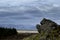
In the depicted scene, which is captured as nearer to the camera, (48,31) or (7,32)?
(48,31)

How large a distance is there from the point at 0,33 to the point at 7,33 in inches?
66.6

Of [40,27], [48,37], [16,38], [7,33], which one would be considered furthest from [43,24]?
[7,33]

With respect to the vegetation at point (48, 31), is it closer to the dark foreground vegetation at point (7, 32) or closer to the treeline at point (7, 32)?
the dark foreground vegetation at point (7, 32)

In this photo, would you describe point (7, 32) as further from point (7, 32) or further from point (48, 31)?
point (48, 31)

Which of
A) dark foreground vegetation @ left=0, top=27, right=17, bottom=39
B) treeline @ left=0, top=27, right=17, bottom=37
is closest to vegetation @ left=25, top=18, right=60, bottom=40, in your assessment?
dark foreground vegetation @ left=0, top=27, right=17, bottom=39

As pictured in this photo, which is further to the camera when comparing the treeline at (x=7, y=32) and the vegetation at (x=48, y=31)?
the treeline at (x=7, y=32)

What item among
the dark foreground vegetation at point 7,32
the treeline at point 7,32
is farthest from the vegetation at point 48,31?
the treeline at point 7,32

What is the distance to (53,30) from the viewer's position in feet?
67.9

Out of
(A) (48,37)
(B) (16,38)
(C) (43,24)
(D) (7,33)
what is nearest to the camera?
(A) (48,37)

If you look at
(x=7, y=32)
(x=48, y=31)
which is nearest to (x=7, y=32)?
(x=7, y=32)

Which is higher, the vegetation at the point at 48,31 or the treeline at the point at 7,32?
the vegetation at the point at 48,31

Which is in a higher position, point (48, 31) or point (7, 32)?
point (48, 31)

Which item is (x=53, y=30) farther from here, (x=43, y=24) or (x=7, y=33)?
(x=7, y=33)

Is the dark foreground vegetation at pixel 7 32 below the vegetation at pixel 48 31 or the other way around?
below
